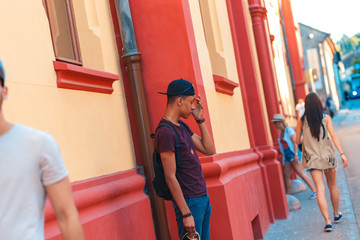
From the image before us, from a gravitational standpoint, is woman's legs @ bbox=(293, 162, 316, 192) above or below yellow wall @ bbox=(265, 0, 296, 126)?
below

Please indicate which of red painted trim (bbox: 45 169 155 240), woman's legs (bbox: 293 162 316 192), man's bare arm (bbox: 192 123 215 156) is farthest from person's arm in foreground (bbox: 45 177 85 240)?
woman's legs (bbox: 293 162 316 192)

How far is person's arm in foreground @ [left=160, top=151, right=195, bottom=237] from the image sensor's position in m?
A: 4.33

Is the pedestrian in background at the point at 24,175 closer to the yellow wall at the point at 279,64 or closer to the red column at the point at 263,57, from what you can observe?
the red column at the point at 263,57

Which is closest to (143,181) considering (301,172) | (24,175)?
(24,175)

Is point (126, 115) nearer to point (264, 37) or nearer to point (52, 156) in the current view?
point (52, 156)

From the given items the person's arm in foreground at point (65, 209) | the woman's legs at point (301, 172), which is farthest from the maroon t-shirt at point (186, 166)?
the woman's legs at point (301, 172)

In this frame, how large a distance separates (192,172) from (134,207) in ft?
2.65

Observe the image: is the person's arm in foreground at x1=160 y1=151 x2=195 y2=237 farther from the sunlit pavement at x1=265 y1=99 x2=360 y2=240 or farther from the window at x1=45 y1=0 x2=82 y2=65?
the sunlit pavement at x1=265 y1=99 x2=360 y2=240

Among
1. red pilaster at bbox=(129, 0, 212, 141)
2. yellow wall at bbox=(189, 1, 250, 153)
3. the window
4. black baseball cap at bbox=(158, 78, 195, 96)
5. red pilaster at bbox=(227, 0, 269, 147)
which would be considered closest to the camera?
black baseball cap at bbox=(158, 78, 195, 96)

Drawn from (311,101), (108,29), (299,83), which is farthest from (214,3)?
(299,83)

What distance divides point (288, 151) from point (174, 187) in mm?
8226

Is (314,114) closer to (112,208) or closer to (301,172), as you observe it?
(301,172)

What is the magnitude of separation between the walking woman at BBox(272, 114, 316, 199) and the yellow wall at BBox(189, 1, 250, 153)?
262cm

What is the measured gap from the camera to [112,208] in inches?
185
